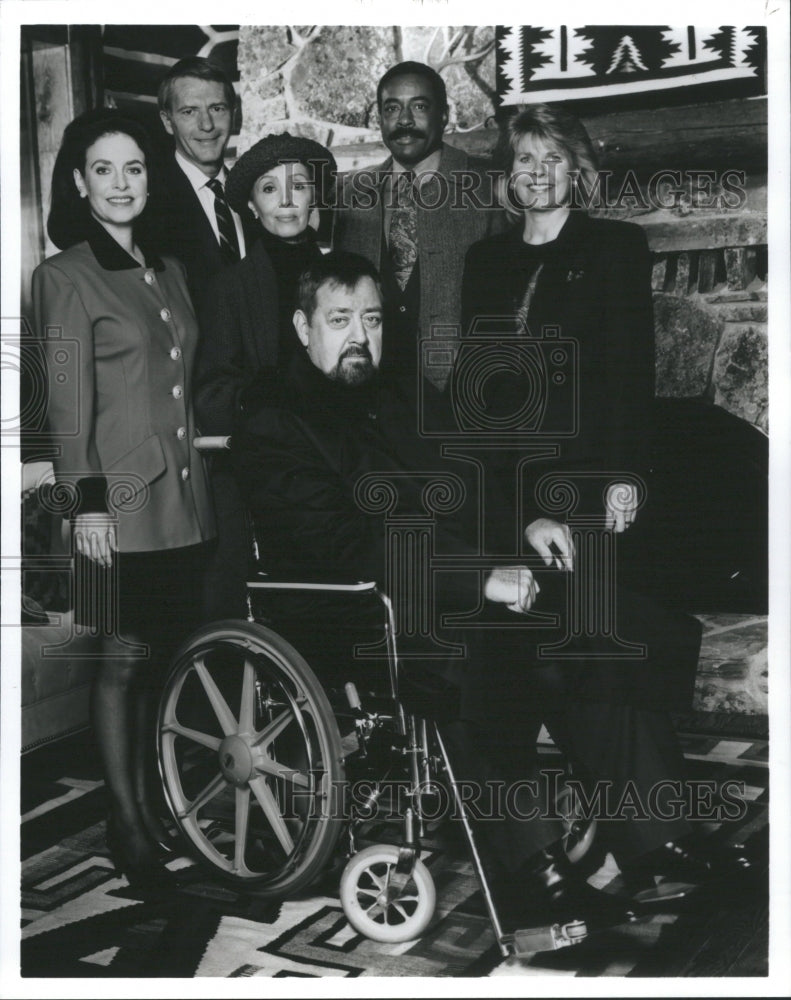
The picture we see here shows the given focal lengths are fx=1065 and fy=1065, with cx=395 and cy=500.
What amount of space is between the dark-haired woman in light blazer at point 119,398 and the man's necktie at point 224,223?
0.11 meters

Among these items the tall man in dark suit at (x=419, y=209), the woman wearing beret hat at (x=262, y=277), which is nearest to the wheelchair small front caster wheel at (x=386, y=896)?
the woman wearing beret hat at (x=262, y=277)

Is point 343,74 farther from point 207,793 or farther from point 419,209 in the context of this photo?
point 207,793

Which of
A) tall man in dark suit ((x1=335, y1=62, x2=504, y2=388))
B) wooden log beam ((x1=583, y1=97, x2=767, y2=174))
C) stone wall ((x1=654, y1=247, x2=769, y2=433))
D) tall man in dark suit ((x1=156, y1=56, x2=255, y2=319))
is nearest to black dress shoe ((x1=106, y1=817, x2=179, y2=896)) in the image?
tall man in dark suit ((x1=156, y1=56, x2=255, y2=319))

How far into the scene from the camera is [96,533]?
2203 mm

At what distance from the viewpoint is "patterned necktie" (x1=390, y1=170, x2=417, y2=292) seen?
2.22 m

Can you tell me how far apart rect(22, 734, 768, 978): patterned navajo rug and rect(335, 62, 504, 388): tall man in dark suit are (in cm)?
113

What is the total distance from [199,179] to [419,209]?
1.56ft

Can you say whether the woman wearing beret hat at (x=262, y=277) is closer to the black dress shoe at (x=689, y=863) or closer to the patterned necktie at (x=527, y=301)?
the patterned necktie at (x=527, y=301)

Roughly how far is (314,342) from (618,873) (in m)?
1.26

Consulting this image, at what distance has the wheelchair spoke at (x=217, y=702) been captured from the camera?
2.17 m

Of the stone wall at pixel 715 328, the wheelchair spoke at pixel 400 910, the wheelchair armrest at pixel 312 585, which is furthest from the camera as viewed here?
the stone wall at pixel 715 328

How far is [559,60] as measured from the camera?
2.18 m

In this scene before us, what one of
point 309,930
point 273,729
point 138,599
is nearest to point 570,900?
point 309,930

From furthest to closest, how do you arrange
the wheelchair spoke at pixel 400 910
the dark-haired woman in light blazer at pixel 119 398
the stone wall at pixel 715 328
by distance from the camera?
the stone wall at pixel 715 328, the dark-haired woman in light blazer at pixel 119 398, the wheelchair spoke at pixel 400 910
